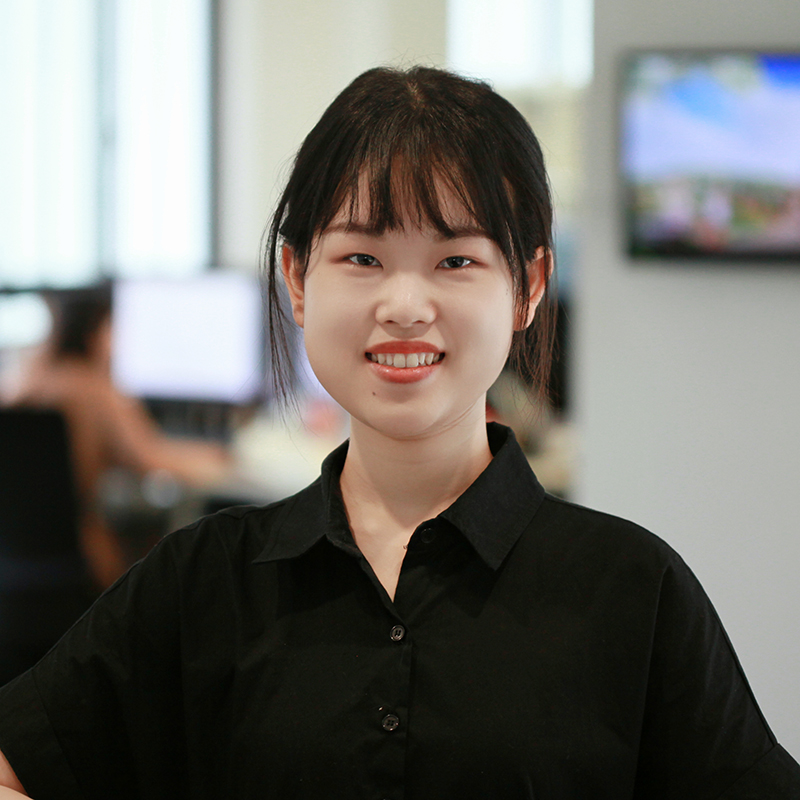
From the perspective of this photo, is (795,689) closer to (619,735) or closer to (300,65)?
(619,735)

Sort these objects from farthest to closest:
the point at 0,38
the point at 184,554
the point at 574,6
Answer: the point at 0,38, the point at 574,6, the point at 184,554

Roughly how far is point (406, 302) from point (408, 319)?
1 centimetres

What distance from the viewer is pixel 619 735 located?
0.79 metres

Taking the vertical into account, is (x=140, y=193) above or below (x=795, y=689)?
above

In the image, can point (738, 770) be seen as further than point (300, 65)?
No

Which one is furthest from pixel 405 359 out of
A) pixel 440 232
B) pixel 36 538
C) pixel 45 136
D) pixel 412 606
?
pixel 45 136

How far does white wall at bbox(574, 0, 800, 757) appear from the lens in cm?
168

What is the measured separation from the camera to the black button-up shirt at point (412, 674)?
77 centimetres

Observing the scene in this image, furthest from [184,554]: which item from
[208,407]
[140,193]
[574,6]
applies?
[140,193]

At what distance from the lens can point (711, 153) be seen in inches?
67.9

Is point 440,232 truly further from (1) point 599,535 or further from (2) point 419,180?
(1) point 599,535

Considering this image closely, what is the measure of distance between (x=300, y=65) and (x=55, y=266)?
1.66 meters

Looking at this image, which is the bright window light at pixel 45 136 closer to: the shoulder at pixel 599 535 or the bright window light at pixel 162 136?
the bright window light at pixel 162 136

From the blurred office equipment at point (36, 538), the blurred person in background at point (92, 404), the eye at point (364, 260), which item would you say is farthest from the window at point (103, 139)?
the eye at point (364, 260)
